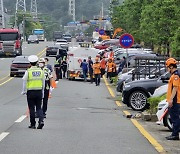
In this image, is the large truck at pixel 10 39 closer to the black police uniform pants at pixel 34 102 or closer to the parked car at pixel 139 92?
the parked car at pixel 139 92

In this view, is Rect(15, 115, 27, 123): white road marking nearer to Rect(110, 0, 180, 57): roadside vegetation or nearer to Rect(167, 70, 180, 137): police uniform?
Rect(167, 70, 180, 137): police uniform

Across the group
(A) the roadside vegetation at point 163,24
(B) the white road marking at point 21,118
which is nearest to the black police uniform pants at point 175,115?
(B) the white road marking at point 21,118

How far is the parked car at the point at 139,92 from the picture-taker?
70.8ft

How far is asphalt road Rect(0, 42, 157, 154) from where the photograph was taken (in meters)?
12.1

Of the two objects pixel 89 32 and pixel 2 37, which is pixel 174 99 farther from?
pixel 89 32

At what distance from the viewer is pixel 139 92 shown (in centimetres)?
2169

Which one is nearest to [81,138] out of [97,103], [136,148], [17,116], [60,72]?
[136,148]

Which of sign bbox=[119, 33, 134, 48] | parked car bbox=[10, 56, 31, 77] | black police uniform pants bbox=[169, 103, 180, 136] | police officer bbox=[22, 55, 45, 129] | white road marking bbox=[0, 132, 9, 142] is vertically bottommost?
parked car bbox=[10, 56, 31, 77]

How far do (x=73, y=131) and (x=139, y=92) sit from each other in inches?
277

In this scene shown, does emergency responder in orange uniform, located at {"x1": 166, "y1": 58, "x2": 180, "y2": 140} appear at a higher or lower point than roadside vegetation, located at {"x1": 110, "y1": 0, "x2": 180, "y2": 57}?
lower

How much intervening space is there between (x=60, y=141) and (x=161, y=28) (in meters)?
29.6

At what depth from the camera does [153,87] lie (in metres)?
21.6

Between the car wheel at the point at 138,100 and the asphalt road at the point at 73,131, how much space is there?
62cm

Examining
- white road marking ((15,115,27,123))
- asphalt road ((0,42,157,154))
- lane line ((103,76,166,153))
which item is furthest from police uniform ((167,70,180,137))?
white road marking ((15,115,27,123))
